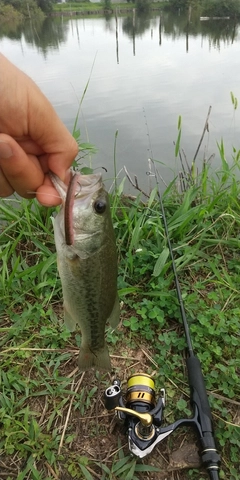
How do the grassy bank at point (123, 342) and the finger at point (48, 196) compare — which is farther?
the grassy bank at point (123, 342)

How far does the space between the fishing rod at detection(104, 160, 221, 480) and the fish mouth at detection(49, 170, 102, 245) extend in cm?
116

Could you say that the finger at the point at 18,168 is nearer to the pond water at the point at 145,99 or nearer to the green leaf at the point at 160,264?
the green leaf at the point at 160,264

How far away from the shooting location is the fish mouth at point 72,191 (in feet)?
4.94

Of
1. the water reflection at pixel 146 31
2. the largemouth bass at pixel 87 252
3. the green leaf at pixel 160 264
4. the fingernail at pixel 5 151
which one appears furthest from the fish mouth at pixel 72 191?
the water reflection at pixel 146 31

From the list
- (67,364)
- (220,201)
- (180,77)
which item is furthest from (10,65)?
(180,77)

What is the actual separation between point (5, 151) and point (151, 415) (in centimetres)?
167

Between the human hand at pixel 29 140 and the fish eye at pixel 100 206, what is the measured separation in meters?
0.23

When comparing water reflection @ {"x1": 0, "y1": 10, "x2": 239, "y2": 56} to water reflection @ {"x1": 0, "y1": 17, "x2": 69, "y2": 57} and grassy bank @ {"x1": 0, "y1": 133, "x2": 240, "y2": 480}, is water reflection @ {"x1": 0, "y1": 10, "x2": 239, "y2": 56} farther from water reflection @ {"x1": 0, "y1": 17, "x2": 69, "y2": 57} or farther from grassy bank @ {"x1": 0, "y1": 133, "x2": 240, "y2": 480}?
grassy bank @ {"x1": 0, "y1": 133, "x2": 240, "y2": 480}

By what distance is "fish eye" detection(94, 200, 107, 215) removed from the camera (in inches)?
63.7

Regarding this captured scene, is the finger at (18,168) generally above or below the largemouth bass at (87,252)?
above

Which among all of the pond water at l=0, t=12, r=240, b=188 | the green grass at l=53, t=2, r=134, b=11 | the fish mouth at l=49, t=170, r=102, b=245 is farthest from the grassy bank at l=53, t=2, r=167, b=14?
the fish mouth at l=49, t=170, r=102, b=245

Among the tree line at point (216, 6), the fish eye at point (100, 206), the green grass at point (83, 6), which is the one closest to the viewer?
the fish eye at point (100, 206)

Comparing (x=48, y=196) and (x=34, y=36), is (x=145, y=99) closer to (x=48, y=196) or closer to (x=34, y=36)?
(x=48, y=196)

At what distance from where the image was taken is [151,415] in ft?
7.09
